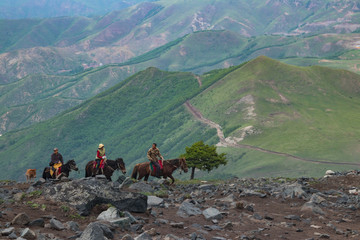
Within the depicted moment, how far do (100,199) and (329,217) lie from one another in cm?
1536

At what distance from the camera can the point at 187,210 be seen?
2747 centimetres

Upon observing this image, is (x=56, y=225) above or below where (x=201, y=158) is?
above

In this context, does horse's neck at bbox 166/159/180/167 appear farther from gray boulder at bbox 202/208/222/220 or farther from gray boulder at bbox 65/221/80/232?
gray boulder at bbox 65/221/80/232

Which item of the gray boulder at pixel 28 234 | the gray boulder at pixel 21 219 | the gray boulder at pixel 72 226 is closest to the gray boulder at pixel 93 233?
the gray boulder at pixel 28 234

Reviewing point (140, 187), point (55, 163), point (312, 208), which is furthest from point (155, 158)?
point (312, 208)

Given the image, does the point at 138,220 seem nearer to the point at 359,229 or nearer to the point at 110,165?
the point at 359,229

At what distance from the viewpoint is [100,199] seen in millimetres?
24438

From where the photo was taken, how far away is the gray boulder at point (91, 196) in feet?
79.0

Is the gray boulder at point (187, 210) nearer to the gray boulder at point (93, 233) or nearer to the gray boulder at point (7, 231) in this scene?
the gray boulder at point (93, 233)

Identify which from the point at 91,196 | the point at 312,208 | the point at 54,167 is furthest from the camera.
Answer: the point at 54,167

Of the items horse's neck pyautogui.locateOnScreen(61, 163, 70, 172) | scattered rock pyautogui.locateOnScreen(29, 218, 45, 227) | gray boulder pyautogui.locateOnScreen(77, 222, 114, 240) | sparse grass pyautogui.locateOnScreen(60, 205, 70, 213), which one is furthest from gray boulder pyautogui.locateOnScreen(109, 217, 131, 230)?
horse's neck pyautogui.locateOnScreen(61, 163, 70, 172)

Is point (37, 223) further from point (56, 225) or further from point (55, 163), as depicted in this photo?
point (55, 163)

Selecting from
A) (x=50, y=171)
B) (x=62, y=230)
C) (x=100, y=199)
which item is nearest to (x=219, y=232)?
(x=100, y=199)

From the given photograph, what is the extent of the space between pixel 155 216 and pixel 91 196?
3.85 meters
